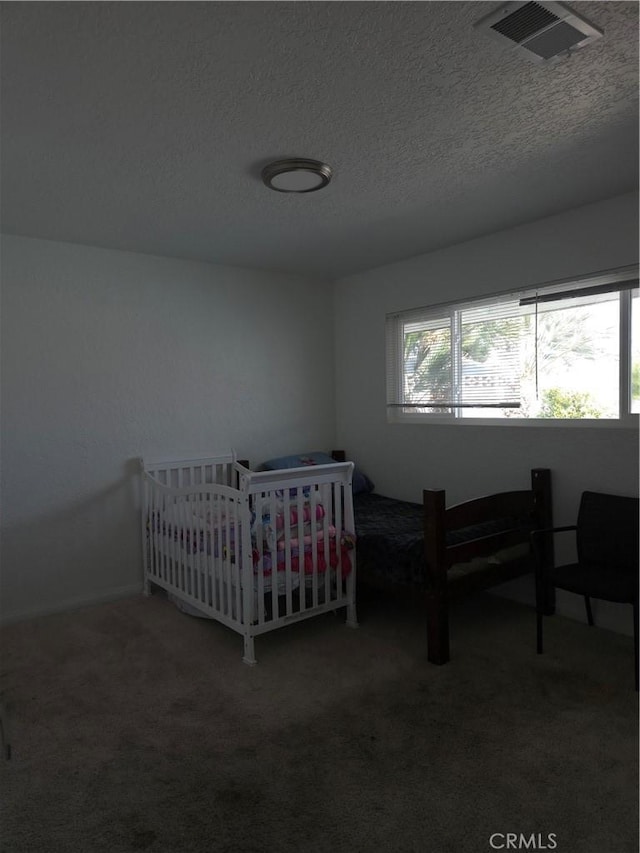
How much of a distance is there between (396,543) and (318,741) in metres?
1.12

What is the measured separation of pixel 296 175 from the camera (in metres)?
2.48

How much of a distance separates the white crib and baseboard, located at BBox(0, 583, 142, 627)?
19.1 inches

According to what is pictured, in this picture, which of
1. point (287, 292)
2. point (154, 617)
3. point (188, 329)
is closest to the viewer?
point (154, 617)

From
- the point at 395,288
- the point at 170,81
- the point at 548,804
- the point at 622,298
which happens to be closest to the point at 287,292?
Answer: the point at 395,288

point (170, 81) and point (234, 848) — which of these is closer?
point (234, 848)

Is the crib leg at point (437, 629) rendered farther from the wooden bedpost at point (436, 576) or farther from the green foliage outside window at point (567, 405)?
the green foliage outside window at point (567, 405)

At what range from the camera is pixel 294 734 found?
2.14 meters

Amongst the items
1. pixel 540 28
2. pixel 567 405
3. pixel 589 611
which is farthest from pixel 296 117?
pixel 589 611

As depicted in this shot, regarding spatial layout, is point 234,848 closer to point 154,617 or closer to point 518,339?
point 154,617

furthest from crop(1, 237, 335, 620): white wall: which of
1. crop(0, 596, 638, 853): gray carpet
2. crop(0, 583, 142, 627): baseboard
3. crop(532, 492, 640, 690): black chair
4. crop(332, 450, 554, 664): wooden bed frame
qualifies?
crop(532, 492, 640, 690): black chair

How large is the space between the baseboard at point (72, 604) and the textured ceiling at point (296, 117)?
2255 mm

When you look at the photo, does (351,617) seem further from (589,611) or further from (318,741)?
(589,611)

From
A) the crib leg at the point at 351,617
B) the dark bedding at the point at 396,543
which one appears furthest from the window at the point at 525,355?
the crib leg at the point at 351,617

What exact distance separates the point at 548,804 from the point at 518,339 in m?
2.49
